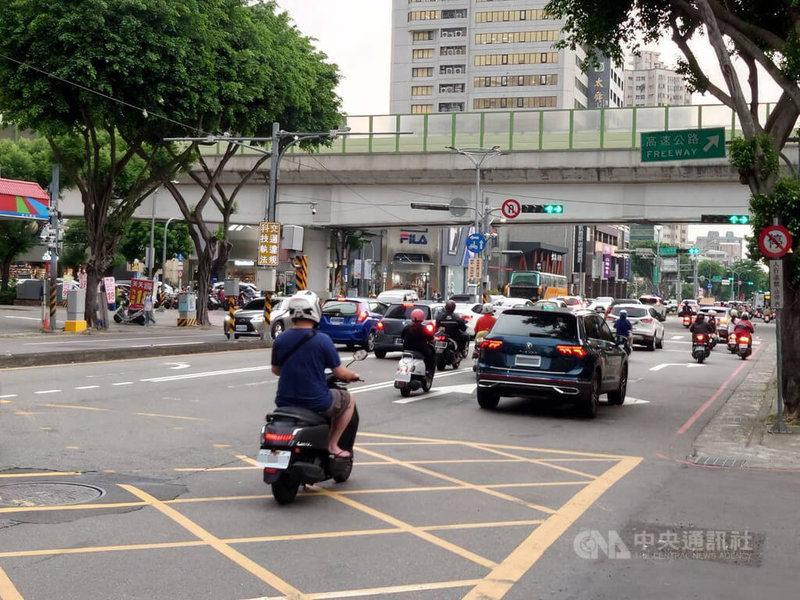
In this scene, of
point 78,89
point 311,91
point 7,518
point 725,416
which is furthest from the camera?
point 311,91

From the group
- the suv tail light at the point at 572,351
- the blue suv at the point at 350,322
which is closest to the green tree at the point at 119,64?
the blue suv at the point at 350,322

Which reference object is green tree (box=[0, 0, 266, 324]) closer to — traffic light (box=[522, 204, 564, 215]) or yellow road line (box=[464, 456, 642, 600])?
traffic light (box=[522, 204, 564, 215])

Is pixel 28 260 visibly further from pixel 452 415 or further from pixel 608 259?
pixel 608 259

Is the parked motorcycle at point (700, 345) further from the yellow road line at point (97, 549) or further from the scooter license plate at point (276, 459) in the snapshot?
the yellow road line at point (97, 549)

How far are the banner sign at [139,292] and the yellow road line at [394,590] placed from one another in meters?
39.7

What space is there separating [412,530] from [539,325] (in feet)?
27.9

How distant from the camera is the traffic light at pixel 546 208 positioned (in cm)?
4488

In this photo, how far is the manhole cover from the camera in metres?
8.12

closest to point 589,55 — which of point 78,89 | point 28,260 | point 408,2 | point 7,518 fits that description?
point 7,518

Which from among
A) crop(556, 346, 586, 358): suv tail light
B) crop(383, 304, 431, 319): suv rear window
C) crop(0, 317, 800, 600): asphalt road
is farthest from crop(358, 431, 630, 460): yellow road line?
crop(383, 304, 431, 319): suv rear window

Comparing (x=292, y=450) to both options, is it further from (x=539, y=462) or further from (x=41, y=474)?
(x=539, y=462)

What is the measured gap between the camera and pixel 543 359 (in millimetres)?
15453

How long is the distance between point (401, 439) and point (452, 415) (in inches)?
114

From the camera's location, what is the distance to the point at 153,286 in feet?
147
